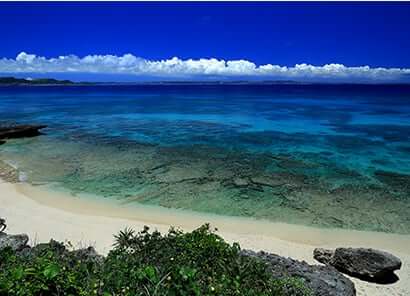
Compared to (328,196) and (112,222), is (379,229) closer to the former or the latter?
(328,196)

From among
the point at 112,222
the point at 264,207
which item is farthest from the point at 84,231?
the point at 264,207

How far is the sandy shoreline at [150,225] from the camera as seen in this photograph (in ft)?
37.5

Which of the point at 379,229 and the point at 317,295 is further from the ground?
the point at 317,295

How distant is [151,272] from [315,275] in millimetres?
4408

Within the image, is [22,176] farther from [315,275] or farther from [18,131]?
[315,275]

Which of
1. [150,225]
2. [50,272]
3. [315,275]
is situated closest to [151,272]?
[50,272]

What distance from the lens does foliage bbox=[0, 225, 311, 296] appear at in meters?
4.89

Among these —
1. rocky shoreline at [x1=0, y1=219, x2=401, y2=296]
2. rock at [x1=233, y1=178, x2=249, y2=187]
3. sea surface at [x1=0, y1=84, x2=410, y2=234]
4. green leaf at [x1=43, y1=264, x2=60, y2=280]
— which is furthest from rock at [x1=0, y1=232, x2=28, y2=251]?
rock at [x1=233, y1=178, x2=249, y2=187]

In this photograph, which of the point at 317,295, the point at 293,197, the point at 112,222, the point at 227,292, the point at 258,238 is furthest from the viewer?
the point at 293,197

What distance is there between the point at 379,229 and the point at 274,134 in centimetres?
1993

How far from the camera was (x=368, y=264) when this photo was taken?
9.31 meters

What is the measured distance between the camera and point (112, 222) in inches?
513

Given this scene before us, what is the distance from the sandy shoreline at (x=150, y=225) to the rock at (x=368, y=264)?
53cm

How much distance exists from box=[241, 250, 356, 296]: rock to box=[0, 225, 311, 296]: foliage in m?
0.57
